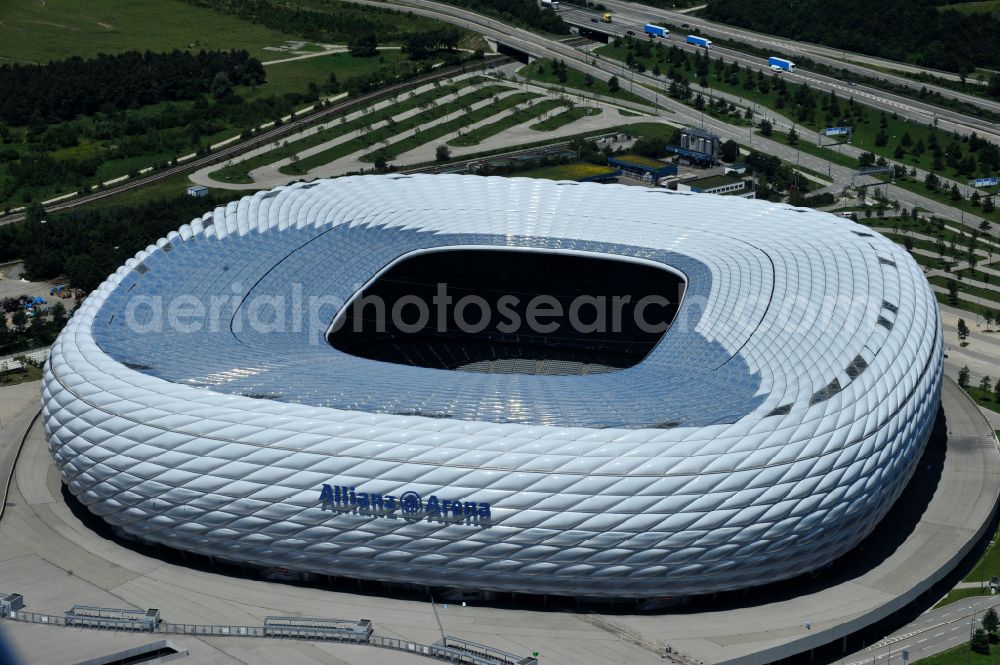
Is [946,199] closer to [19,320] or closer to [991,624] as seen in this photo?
[991,624]

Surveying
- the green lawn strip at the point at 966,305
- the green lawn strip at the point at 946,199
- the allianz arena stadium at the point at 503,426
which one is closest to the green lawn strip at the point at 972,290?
the green lawn strip at the point at 966,305

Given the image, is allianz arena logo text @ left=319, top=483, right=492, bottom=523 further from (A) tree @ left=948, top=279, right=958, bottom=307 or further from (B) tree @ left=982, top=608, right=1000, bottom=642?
(A) tree @ left=948, top=279, right=958, bottom=307

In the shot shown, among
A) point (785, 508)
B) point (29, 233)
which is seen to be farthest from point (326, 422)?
point (29, 233)

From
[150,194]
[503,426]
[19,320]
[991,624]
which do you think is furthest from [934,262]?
[150,194]

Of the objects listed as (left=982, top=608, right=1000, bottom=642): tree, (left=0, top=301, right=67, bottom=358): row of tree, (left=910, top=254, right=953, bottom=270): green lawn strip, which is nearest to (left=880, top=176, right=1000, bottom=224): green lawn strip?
(left=910, top=254, right=953, bottom=270): green lawn strip

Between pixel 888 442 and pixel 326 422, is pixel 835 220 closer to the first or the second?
pixel 888 442

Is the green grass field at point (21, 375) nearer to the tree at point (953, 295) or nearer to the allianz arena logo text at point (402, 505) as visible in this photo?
the allianz arena logo text at point (402, 505)
